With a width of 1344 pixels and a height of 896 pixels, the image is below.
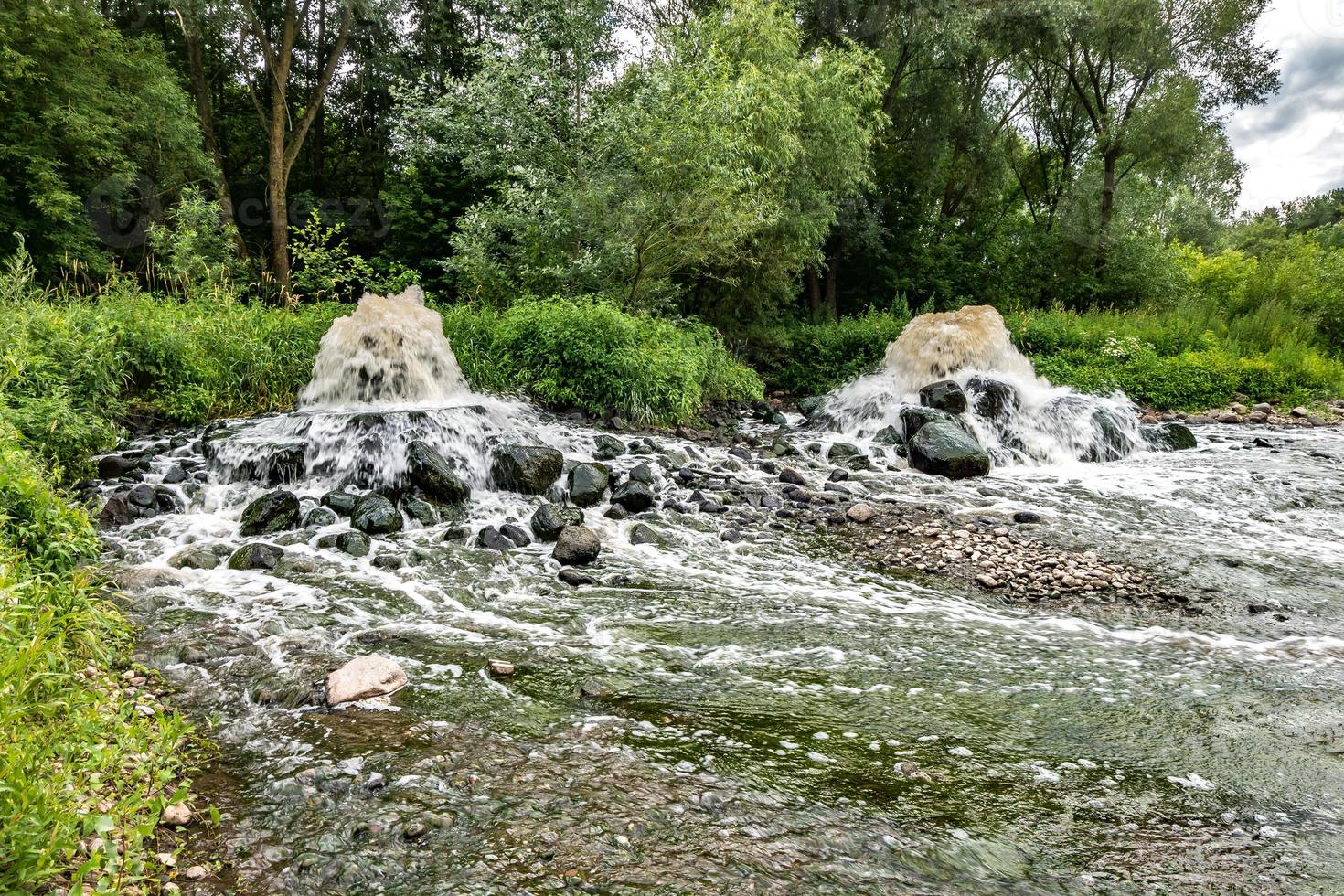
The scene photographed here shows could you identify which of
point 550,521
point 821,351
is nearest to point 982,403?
point 821,351

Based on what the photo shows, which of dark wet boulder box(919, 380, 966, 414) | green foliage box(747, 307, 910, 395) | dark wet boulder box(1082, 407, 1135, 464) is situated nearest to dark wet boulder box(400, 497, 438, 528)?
dark wet boulder box(919, 380, 966, 414)

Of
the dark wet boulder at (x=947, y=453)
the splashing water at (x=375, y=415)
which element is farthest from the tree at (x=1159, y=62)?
the splashing water at (x=375, y=415)

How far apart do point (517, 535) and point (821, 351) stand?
1364 centimetres

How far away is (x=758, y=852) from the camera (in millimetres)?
2986

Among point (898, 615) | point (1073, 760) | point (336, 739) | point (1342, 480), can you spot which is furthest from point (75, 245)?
point (1342, 480)

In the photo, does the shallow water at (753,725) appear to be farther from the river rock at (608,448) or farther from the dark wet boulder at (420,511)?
the river rock at (608,448)

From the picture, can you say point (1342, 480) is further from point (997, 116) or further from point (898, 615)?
point (997, 116)

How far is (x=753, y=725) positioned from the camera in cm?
411

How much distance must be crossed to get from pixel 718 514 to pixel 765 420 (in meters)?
7.00

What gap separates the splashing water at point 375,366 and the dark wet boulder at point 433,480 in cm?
268

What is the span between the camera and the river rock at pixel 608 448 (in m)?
10.7

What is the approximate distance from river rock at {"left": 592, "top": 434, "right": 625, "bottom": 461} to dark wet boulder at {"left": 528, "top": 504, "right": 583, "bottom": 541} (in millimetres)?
2411

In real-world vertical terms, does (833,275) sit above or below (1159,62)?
below

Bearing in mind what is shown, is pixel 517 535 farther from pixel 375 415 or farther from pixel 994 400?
pixel 994 400
